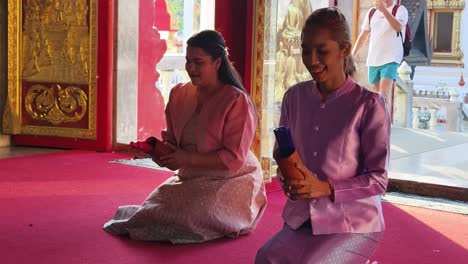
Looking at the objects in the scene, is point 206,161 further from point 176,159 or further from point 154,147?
point 154,147

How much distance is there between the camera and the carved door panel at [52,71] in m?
6.68

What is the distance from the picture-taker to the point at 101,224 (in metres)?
3.98

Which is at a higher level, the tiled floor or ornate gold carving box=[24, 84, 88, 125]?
ornate gold carving box=[24, 84, 88, 125]

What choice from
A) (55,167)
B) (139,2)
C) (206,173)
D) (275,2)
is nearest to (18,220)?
(206,173)

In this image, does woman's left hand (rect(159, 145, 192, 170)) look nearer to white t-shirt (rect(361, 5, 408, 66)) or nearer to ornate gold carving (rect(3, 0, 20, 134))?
white t-shirt (rect(361, 5, 408, 66))

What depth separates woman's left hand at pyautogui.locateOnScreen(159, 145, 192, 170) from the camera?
3324mm

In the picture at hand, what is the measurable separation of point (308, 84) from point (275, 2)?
9.28 feet

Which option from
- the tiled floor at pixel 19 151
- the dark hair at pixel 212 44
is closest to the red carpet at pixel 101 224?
the tiled floor at pixel 19 151

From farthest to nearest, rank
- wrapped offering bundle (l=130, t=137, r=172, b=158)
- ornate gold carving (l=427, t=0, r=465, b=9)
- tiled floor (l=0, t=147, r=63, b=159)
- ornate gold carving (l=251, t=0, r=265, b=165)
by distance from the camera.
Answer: ornate gold carving (l=427, t=0, r=465, b=9), tiled floor (l=0, t=147, r=63, b=159), ornate gold carving (l=251, t=0, r=265, b=165), wrapped offering bundle (l=130, t=137, r=172, b=158)

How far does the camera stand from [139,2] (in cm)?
688

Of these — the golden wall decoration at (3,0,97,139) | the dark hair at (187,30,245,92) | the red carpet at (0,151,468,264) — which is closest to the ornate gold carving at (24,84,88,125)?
the golden wall decoration at (3,0,97,139)

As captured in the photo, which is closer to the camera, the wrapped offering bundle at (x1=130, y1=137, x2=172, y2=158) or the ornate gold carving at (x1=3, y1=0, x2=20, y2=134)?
the wrapped offering bundle at (x1=130, y1=137, x2=172, y2=158)

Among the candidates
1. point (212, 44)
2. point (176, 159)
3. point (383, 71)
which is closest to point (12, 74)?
point (383, 71)

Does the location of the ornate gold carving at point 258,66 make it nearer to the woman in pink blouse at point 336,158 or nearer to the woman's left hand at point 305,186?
the woman in pink blouse at point 336,158
